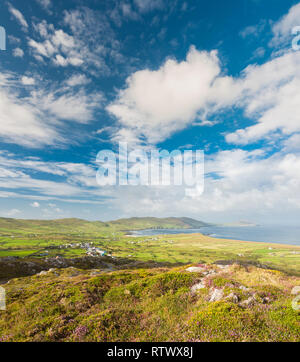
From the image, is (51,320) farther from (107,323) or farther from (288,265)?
(288,265)

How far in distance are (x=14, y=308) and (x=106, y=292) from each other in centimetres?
859

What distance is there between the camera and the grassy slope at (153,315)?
866 cm

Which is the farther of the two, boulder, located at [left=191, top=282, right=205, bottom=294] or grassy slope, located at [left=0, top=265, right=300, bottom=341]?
boulder, located at [left=191, top=282, right=205, bottom=294]

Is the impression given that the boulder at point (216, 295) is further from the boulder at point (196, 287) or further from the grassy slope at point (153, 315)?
the boulder at point (196, 287)

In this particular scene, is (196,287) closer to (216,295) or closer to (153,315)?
(216,295)

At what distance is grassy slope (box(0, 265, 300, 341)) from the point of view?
8.66 meters

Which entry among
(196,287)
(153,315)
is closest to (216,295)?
(196,287)

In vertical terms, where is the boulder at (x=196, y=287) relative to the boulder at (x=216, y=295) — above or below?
A: below

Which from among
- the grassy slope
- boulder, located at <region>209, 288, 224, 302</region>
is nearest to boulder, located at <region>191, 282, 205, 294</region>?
the grassy slope

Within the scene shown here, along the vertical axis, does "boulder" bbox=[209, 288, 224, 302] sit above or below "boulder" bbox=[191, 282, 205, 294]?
above

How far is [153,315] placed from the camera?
11469mm

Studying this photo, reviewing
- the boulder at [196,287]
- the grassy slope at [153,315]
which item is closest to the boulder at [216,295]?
the grassy slope at [153,315]

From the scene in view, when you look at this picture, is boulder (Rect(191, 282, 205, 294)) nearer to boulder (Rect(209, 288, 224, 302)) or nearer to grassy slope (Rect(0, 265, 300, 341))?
grassy slope (Rect(0, 265, 300, 341))
